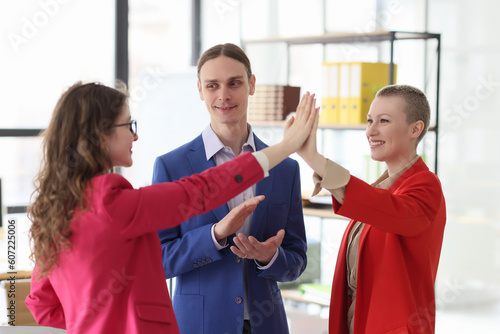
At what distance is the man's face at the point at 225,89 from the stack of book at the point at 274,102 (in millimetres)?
2066

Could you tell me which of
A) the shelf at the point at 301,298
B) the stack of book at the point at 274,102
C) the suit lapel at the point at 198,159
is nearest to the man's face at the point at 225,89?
the suit lapel at the point at 198,159

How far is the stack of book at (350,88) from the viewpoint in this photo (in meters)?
3.69

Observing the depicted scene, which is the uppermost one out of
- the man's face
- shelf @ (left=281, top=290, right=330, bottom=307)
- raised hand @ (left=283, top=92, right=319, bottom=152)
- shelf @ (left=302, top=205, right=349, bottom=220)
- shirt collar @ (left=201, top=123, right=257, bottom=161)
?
the man's face

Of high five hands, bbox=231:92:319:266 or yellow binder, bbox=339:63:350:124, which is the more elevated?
yellow binder, bbox=339:63:350:124

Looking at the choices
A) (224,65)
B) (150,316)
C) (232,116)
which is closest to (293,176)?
(232,116)

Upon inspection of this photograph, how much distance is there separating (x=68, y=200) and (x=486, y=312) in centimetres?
383

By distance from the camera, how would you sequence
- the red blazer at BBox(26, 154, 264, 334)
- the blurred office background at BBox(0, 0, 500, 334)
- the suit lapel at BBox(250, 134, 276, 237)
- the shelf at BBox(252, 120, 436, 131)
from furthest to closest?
the blurred office background at BBox(0, 0, 500, 334), the shelf at BBox(252, 120, 436, 131), the suit lapel at BBox(250, 134, 276, 237), the red blazer at BBox(26, 154, 264, 334)

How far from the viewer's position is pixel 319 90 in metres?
4.24

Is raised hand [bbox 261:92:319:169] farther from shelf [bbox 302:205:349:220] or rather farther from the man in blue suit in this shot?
shelf [bbox 302:205:349:220]

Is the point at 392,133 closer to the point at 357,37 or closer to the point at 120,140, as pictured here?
the point at 120,140

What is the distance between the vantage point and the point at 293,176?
6.82ft

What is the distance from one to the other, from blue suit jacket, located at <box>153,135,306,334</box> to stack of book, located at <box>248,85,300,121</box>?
2118 mm

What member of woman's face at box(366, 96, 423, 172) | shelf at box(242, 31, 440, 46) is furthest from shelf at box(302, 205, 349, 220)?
woman's face at box(366, 96, 423, 172)

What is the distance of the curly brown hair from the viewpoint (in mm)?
1369
